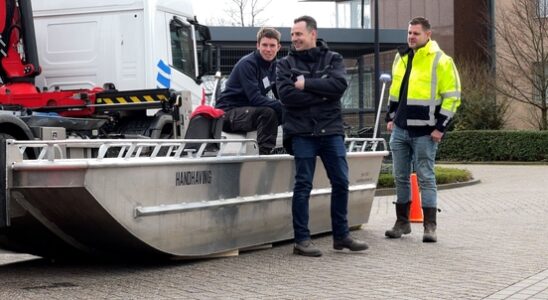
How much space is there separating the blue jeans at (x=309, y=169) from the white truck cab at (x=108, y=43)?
4672 mm

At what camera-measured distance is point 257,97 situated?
341 inches

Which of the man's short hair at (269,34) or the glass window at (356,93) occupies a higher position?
the man's short hair at (269,34)

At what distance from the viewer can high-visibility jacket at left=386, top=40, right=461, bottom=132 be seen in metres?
9.02

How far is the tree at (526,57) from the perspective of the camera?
33.2 meters

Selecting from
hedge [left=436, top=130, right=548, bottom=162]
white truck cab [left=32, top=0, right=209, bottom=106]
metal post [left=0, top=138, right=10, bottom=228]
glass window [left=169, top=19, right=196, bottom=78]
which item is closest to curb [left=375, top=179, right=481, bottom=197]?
glass window [left=169, top=19, right=196, bottom=78]

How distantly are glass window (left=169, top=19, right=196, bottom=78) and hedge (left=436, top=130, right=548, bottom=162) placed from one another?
19521mm

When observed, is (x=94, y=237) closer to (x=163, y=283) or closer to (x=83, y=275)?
(x=83, y=275)

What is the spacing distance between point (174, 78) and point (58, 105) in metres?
2.00

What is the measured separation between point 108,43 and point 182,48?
1.33m

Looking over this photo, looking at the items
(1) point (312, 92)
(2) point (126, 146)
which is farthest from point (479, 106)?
(2) point (126, 146)

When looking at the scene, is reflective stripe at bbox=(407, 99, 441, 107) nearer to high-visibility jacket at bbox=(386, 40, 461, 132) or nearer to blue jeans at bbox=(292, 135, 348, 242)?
high-visibility jacket at bbox=(386, 40, 461, 132)

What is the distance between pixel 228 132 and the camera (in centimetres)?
884

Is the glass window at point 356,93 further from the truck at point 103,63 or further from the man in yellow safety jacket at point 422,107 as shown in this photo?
the man in yellow safety jacket at point 422,107

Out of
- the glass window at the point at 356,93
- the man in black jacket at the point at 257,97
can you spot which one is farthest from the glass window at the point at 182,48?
the glass window at the point at 356,93
